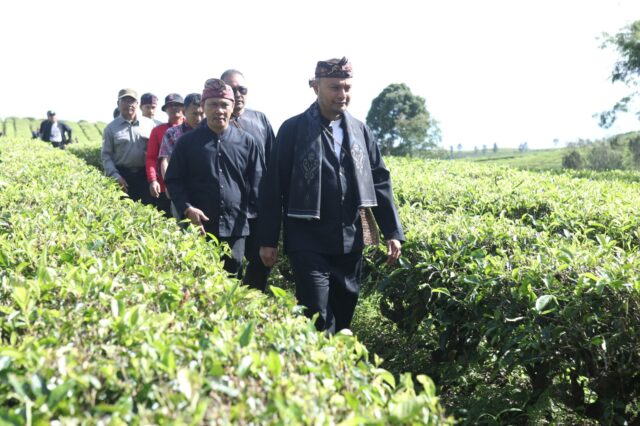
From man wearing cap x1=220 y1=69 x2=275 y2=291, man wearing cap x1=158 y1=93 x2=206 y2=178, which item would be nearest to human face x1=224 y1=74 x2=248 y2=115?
man wearing cap x1=220 y1=69 x2=275 y2=291

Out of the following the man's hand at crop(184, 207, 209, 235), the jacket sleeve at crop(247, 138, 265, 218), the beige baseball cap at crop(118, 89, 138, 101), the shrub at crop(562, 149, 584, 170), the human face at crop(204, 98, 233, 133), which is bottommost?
the shrub at crop(562, 149, 584, 170)

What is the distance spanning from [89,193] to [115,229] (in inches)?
73.3

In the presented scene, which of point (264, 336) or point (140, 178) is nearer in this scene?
point (264, 336)

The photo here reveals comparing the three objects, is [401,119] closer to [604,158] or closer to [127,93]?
[604,158]

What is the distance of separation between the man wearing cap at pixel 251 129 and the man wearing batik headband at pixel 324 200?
1466mm

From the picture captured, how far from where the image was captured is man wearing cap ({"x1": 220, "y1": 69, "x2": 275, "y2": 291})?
20.0 ft

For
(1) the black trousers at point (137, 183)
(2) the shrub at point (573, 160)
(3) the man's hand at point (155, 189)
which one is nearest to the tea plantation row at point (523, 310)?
(3) the man's hand at point (155, 189)

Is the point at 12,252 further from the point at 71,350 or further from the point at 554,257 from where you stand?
the point at 554,257

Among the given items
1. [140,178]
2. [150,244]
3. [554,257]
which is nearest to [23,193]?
[150,244]

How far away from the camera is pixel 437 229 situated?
4859 mm

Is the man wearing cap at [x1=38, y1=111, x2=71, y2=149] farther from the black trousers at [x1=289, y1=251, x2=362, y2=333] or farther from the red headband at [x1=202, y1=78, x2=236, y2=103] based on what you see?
the black trousers at [x1=289, y1=251, x2=362, y2=333]

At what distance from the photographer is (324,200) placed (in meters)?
4.40

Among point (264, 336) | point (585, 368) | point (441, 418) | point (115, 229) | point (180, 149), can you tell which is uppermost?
point (180, 149)

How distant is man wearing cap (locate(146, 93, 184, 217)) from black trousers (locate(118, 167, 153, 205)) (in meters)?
0.72
